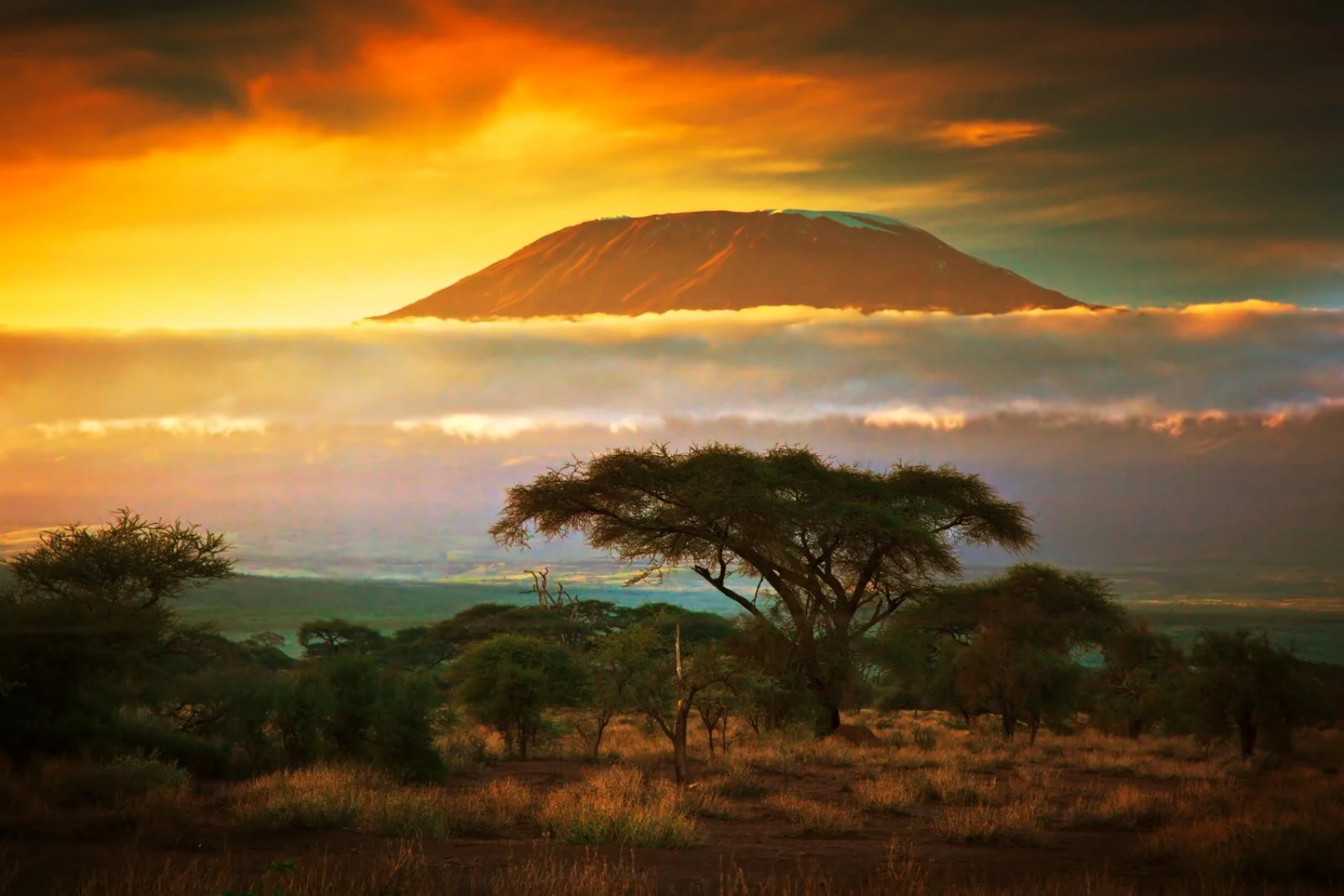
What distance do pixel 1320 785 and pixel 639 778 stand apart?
12329 millimetres

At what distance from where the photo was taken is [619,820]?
15883 mm

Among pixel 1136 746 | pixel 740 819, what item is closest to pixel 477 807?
pixel 740 819

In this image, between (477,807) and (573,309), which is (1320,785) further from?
(573,309)

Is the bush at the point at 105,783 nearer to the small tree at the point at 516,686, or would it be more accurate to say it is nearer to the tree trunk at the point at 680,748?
the tree trunk at the point at 680,748

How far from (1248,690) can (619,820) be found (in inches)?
852

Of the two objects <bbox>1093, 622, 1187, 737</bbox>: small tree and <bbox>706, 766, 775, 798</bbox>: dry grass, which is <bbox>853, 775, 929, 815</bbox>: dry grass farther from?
<bbox>1093, 622, 1187, 737</bbox>: small tree

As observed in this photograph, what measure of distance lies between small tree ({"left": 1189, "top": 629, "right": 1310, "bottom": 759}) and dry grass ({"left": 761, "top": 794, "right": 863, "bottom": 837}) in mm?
16289

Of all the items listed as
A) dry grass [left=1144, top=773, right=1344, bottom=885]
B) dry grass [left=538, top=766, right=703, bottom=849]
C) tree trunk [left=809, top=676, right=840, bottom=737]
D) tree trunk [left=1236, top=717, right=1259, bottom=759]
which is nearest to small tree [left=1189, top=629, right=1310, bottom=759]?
tree trunk [left=1236, top=717, right=1259, bottom=759]

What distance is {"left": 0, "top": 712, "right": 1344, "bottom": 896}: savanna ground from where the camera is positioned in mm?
12305

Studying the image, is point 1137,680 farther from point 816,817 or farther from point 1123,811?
point 816,817

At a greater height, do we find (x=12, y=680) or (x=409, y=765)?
(x=12, y=680)

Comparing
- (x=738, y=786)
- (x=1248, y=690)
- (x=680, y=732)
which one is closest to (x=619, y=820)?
(x=680, y=732)

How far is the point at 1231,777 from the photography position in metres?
25.4

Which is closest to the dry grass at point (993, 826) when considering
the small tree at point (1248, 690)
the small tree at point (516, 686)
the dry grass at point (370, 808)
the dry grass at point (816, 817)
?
the dry grass at point (816, 817)
